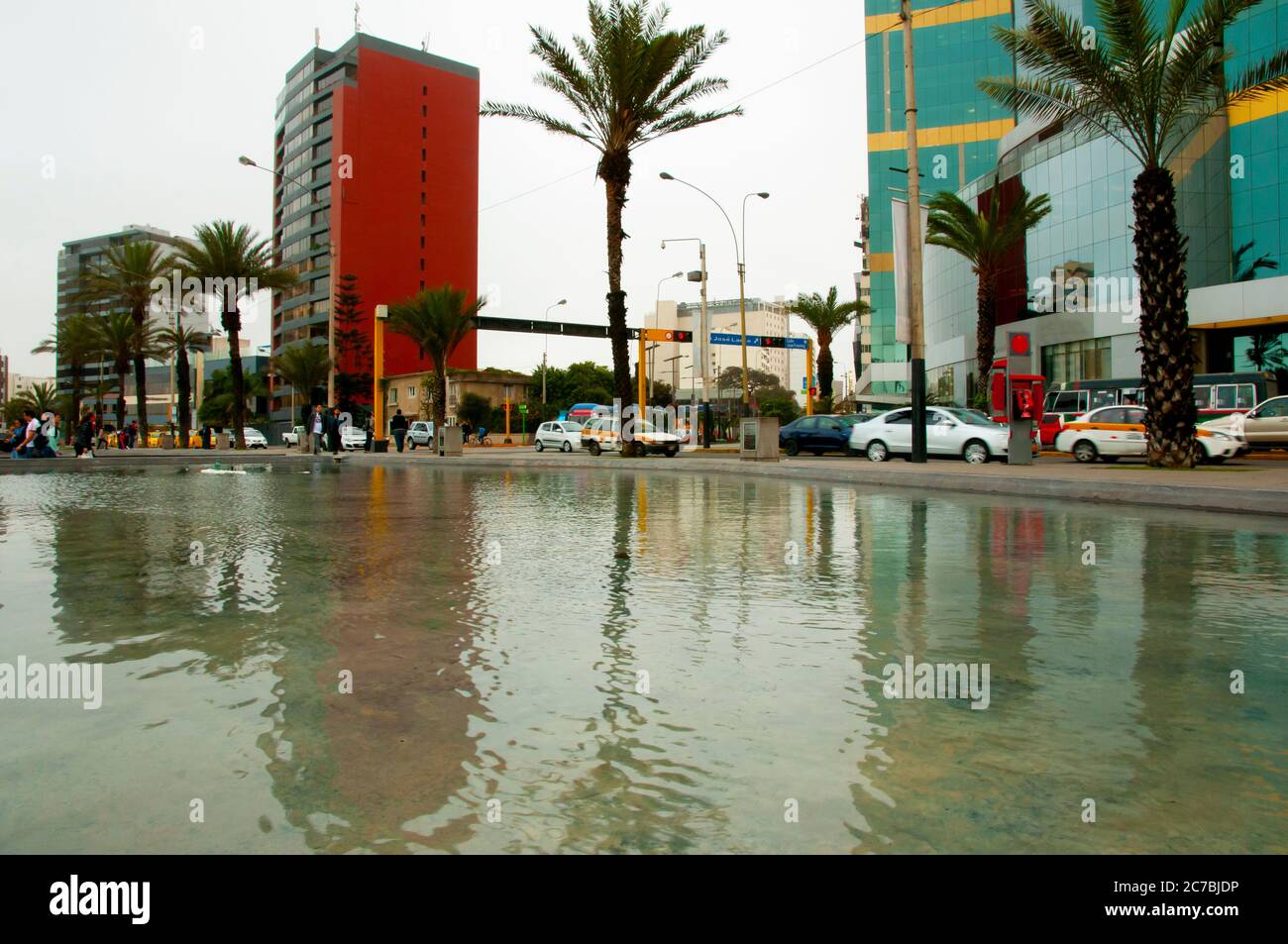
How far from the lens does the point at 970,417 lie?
25750mm

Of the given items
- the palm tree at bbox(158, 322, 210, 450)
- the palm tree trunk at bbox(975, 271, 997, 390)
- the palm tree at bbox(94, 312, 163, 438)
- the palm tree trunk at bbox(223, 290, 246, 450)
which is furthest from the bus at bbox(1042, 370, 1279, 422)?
the palm tree at bbox(94, 312, 163, 438)

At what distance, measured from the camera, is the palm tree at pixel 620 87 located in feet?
93.8

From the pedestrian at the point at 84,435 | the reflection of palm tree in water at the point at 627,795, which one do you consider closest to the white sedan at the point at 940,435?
the reflection of palm tree in water at the point at 627,795

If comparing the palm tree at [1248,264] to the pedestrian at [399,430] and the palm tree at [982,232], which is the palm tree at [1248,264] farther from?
the pedestrian at [399,430]

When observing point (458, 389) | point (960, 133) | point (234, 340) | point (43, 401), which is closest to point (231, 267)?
point (234, 340)

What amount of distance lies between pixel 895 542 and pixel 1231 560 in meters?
2.70

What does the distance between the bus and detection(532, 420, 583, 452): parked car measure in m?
20.1

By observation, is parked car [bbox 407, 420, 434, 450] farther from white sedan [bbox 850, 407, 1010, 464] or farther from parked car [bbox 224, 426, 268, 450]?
white sedan [bbox 850, 407, 1010, 464]

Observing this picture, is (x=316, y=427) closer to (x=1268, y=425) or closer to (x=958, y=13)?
(x=1268, y=425)

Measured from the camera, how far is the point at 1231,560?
26.2ft

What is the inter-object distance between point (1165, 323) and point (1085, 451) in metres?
6.36

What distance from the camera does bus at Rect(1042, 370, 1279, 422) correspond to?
30.8m

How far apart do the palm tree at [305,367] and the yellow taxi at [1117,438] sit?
70.1 meters
